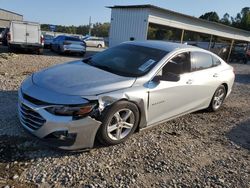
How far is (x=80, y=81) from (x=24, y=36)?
542 inches

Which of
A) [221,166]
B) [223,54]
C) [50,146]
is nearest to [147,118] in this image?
[221,166]

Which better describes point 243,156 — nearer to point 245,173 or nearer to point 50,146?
point 245,173

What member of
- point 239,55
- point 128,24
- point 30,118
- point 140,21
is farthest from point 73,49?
point 239,55

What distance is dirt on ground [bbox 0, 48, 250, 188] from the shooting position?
131 inches

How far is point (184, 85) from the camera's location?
4.99 m

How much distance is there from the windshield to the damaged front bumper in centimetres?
116

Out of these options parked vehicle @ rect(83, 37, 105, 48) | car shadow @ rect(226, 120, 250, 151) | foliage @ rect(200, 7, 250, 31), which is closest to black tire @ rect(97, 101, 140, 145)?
car shadow @ rect(226, 120, 250, 151)

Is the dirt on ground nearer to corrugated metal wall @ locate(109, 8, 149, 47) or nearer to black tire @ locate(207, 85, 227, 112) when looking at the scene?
black tire @ locate(207, 85, 227, 112)

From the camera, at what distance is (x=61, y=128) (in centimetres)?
350

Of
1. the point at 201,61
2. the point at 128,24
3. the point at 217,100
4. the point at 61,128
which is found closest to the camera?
the point at 61,128

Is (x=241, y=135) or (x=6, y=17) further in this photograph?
(x=6, y=17)

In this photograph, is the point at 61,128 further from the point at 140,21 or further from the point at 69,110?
the point at 140,21

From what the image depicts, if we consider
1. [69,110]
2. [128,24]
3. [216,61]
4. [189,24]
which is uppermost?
[189,24]

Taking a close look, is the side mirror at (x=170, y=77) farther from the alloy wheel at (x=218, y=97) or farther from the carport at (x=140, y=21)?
the carport at (x=140, y=21)
